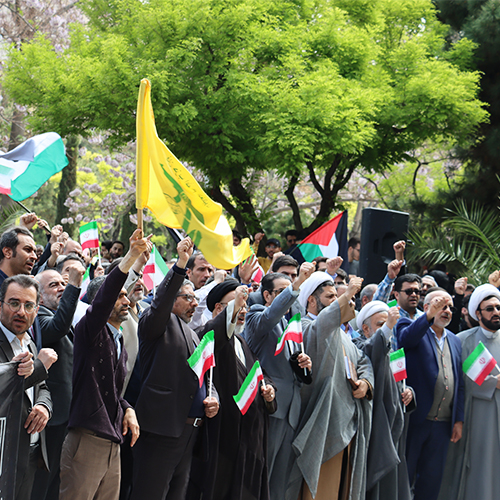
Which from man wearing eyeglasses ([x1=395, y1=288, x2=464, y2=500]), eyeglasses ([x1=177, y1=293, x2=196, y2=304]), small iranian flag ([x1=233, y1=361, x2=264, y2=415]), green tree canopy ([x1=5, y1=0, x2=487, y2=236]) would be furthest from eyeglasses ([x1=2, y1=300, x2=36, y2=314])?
green tree canopy ([x1=5, y1=0, x2=487, y2=236])

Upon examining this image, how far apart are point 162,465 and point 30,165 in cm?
434

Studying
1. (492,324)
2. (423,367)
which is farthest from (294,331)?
(492,324)

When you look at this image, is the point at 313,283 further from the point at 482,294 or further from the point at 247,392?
the point at 482,294

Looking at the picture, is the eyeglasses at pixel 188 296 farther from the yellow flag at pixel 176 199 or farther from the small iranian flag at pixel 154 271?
the small iranian flag at pixel 154 271

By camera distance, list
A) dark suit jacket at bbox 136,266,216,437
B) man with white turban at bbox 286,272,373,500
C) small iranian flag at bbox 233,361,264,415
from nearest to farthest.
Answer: dark suit jacket at bbox 136,266,216,437, small iranian flag at bbox 233,361,264,415, man with white turban at bbox 286,272,373,500

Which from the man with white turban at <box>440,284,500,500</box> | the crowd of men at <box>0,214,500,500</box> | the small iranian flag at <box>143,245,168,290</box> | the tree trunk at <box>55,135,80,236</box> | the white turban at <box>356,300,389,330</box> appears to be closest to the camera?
the crowd of men at <box>0,214,500,500</box>

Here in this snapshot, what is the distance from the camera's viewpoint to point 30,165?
7680 mm

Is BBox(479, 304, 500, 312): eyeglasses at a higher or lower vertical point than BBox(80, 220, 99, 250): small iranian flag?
lower

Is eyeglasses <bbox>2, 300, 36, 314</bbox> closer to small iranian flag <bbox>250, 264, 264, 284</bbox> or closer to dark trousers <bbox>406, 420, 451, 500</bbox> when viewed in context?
small iranian flag <bbox>250, 264, 264, 284</bbox>

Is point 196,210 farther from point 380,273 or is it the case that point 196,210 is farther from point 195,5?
point 195,5

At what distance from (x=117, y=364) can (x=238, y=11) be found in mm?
9803

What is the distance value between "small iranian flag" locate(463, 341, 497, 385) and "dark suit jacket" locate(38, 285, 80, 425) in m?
4.05

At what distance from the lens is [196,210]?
15.9 ft

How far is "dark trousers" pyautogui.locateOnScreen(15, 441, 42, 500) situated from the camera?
3.93 meters
